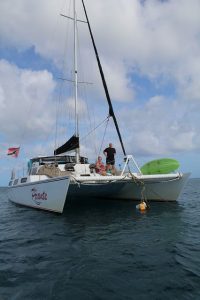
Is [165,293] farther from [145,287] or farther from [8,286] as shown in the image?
[8,286]

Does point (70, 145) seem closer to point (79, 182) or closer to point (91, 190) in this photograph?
point (91, 190)

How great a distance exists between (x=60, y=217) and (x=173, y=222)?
3.97 meters

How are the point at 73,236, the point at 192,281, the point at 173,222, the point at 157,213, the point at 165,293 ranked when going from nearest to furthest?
the point at 165,293 < the point at 192,281 < the point at 73,236 < the point at 173,222 < the point at 157,213

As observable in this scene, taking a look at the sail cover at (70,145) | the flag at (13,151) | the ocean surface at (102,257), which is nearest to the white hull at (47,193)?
the ocean surface at (102,257)

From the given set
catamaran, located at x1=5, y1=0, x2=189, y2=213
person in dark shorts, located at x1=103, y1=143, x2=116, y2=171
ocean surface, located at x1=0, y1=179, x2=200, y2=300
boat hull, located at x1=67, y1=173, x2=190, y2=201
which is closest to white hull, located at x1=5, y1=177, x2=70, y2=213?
catamaran, located at x1=5, y1=0, x2=189, y2=213

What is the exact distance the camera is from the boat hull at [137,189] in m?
12.4

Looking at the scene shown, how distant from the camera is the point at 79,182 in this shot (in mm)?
10922

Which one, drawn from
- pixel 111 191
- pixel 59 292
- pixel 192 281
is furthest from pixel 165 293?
pixel 111 191

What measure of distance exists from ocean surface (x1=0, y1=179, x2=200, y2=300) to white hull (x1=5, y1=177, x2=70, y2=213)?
2.27 ft

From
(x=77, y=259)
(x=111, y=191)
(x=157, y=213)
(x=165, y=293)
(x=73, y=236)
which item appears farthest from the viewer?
(x=111, y=191)

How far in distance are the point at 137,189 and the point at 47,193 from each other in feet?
14.0

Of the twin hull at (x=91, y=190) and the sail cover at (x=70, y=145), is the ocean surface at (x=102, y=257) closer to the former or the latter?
the twin hull at (x=91, y=190)

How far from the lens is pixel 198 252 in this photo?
6027 mm

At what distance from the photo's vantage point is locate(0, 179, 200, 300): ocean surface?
172 inches
